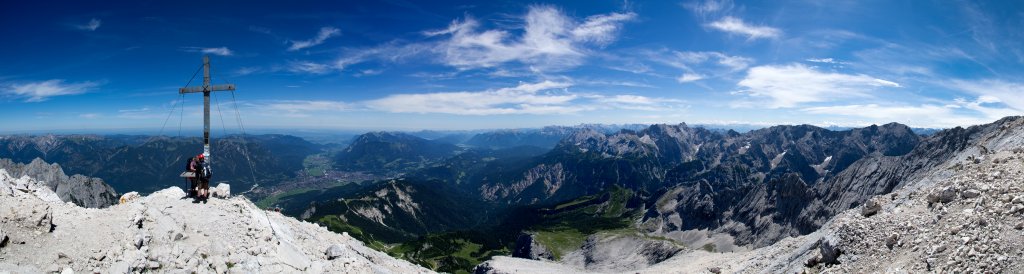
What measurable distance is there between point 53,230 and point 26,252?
8.08 ft

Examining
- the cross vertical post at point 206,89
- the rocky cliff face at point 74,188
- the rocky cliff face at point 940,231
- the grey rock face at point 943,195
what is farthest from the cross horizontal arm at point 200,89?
the rocky cliff face at point 74,188

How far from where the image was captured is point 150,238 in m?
25.2

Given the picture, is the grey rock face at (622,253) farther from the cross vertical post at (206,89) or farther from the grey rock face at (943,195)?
the cross vertical post at (206,89)

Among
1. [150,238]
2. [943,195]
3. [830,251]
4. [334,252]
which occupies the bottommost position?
[334,252]

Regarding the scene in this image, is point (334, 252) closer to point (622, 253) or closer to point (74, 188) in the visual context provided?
point (622, 253)

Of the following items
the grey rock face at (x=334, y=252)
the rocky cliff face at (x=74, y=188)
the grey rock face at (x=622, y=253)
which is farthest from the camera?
the rocky cliff face at (x=74, y=188)

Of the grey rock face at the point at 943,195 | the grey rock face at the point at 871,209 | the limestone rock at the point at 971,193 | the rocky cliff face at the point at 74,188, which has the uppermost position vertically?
the limestone rock at the point at 971,193

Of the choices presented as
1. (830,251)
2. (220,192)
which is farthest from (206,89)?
(830,251)

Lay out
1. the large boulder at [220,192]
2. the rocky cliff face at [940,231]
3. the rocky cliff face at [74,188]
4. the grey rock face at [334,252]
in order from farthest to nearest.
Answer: the rocky cliff face at [74,188], the grey rock face at [334,252], the large boulder at [220,192], the rocky cliff face at [940,231]

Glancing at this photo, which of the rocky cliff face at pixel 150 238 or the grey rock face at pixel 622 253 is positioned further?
the grey rock face at pixel 622 253

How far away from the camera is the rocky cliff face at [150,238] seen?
21.3 metres

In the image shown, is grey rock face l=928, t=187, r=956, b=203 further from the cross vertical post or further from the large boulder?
the large boulder

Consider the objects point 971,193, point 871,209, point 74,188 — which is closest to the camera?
point 971,193

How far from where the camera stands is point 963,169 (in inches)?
1248
